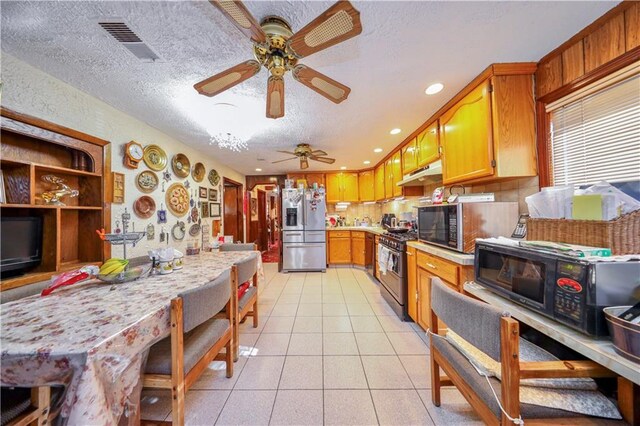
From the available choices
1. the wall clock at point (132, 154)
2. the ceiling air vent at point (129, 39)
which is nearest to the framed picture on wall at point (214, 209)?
the wall clock at point (132, 154)

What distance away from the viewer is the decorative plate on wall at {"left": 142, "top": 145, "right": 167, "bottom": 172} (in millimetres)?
2416

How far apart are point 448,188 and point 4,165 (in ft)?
12.2

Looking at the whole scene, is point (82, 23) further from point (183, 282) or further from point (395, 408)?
point (395, 408)

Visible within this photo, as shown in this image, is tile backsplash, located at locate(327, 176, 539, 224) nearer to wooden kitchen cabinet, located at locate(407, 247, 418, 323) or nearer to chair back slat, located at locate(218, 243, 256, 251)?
wooden kitchen cabinet, located at locate(407, 247, 418, 323)

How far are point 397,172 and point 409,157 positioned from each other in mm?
507

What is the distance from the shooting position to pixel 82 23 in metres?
1.14

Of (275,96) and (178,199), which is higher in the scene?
(275,96)

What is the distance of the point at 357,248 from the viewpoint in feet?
15.5

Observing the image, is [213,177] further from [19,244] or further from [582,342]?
[582,342]

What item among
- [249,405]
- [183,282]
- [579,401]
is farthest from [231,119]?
[579,401]

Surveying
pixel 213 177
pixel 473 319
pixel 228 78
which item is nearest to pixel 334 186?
pixel 213 177

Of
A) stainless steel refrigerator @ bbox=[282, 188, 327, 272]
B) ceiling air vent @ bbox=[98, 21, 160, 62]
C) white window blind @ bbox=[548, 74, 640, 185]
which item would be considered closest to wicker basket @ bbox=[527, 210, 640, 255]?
white window blind @ bbox=[548, 74, 640, 185]

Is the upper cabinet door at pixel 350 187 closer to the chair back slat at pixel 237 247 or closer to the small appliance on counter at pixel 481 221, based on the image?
the chair back slat at pixel 237 247

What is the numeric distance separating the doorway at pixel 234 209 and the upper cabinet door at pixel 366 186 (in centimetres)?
289
